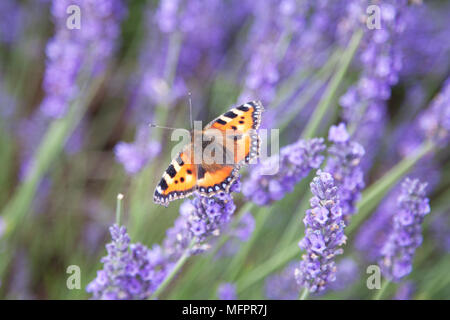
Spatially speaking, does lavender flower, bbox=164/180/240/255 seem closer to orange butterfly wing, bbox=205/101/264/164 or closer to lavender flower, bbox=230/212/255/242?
orange butterfly wing, bbox=205/101/264/164

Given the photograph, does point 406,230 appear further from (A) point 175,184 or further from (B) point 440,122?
(A) point 175,184

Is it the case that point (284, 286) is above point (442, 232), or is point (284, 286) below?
below

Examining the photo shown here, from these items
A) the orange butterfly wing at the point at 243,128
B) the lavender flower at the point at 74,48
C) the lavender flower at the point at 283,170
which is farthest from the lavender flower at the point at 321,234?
the lavender flower at the point at 74,48

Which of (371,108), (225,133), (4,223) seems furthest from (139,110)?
(371,108)

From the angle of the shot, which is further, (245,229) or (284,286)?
Answer: (284,286)

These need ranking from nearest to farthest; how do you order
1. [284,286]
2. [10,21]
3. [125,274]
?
[125,274] < [284,286] < [10,21]

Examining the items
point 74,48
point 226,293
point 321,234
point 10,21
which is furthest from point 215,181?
point 10,21

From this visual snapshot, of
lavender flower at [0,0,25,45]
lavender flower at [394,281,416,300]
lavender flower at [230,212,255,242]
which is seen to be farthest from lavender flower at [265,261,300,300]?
lavender flower at [0,0,25,45]

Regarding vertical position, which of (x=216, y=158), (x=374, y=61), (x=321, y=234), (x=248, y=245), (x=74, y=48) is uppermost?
(x=74, y=48)
